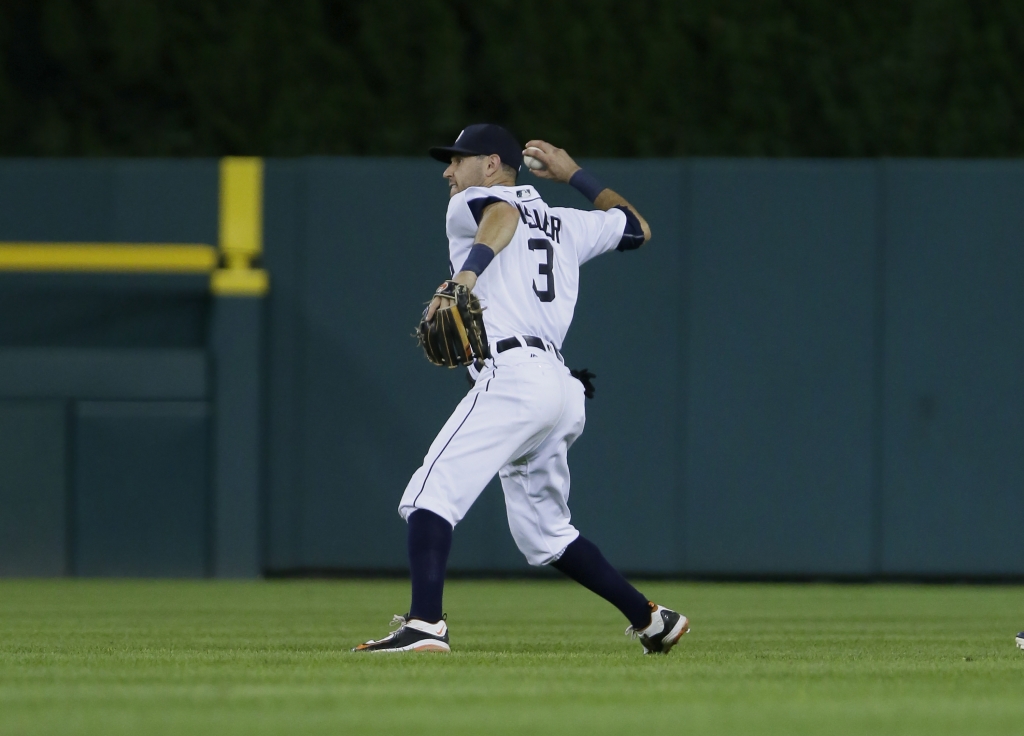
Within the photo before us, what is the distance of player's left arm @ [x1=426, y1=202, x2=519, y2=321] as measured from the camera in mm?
4270

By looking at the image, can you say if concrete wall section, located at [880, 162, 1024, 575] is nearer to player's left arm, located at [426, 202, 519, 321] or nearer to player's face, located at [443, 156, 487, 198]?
player's face, located at [443, 156, 487, 198]

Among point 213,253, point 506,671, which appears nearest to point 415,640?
point 506,671

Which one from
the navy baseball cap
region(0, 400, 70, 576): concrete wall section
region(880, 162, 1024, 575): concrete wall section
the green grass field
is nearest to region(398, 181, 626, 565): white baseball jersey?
the navy baseball cap

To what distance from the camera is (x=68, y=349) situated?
8.58 meters

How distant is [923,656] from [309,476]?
16.3ft

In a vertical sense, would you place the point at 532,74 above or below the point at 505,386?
above

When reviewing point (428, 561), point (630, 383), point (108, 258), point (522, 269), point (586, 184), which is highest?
point (586, 184)

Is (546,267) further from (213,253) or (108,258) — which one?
(108,258)

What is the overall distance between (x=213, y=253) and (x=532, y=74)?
125 inches

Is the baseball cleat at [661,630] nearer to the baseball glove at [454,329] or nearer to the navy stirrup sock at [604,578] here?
the navy stirrup sock at [604,578]

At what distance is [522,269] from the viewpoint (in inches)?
Answer: 179

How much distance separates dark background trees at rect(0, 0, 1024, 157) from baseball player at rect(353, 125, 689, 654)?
19.9 ft

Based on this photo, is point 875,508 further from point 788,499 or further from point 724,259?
point 724,259

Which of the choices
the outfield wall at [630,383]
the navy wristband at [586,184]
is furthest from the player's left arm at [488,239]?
the outfield wall at [630,383]
